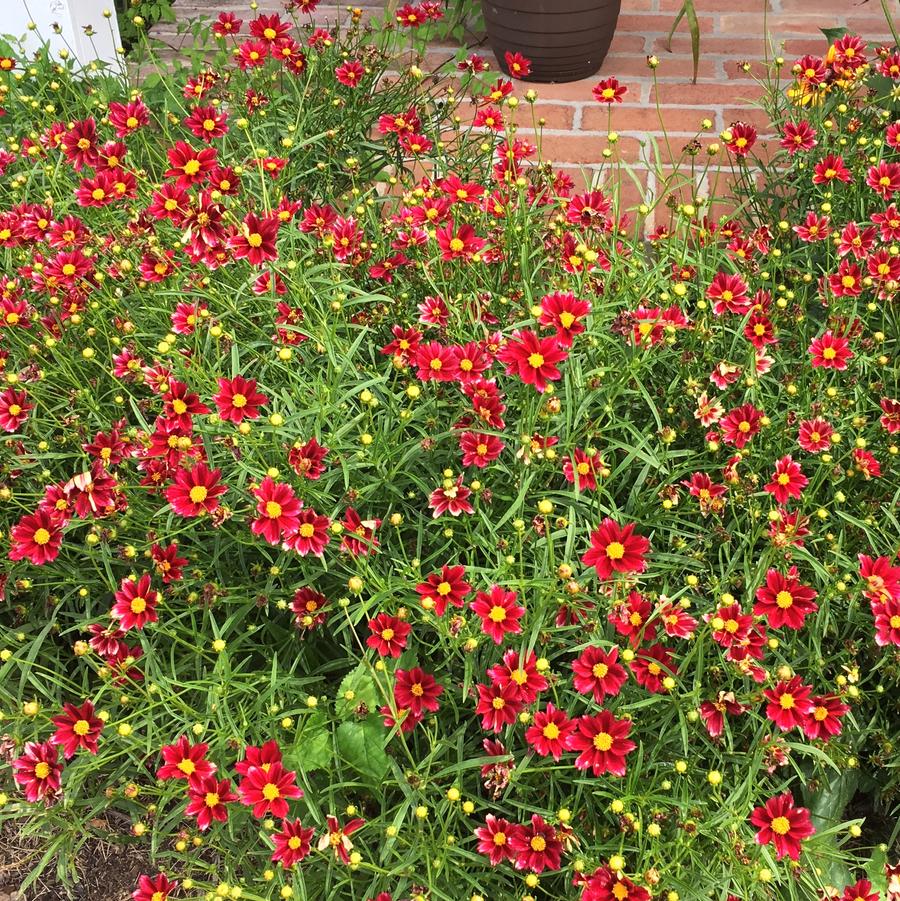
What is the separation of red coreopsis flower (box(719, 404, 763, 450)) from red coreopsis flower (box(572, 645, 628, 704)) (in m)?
0.47

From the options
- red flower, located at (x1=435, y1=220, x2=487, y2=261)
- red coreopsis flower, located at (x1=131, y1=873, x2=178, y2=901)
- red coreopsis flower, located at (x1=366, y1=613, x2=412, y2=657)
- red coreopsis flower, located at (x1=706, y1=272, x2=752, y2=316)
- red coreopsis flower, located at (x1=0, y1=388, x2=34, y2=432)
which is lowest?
red coreopsis flower, located at (x1=131, y1=873, x2=178, y2=901)

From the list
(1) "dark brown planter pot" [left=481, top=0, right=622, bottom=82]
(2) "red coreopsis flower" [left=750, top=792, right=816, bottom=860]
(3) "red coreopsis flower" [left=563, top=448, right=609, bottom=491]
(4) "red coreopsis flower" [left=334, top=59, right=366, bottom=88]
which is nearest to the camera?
(2) "red coreopsis flower" [left=750, top=792, right=816, bottom=860]

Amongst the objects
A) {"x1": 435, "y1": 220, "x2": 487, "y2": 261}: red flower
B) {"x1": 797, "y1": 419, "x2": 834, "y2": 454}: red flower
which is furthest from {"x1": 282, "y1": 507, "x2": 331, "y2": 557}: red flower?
{"x1": 797, "y1": 419, "x2": 834, "y2": 454}: red flower

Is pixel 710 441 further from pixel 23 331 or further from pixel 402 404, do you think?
pixel 23 331

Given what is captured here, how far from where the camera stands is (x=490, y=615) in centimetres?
145

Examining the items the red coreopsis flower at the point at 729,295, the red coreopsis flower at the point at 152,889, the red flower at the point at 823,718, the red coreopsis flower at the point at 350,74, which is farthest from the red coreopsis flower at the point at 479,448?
the red coreopsis flower at the point at 350,74

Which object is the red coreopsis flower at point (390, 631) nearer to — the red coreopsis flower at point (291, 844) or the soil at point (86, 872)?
the red coreopsis flower at point (291, 844)

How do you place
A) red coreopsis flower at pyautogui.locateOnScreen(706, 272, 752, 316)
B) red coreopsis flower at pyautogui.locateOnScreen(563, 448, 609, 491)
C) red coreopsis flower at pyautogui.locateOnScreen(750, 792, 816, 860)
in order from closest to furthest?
red coreopsis flower at pyautogui.locateOnScreen(750, 792, 816, 860)
red coreopsis flower at pyautogui.locateOnScreen(563, 448, 609, 491)
red coreopsis flower at pyautogui.locateOnScreen(706, 272, 752, 316)

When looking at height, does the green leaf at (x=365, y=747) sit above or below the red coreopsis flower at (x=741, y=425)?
below

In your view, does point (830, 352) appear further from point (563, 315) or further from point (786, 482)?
point (563, 315)

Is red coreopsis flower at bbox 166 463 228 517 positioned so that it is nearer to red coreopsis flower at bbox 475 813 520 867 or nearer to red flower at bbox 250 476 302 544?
red flower at bbox 250 476 302 544

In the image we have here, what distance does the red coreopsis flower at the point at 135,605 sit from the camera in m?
1.53

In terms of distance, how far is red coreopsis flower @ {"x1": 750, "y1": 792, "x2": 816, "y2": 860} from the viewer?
4.44 feet

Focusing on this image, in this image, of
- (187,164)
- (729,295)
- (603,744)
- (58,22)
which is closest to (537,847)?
(603,744)
